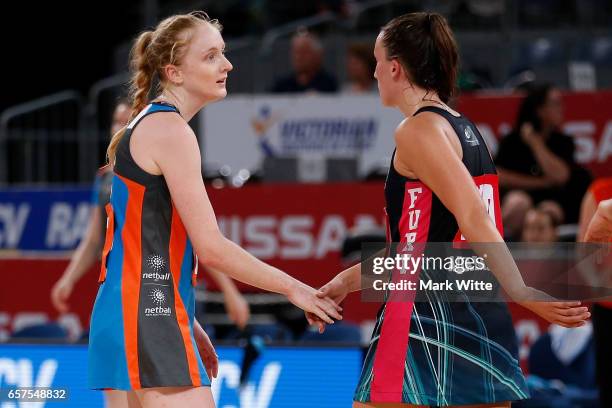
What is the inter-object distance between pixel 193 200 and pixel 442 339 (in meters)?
0.85

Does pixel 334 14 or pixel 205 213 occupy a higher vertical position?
pixel 334 14

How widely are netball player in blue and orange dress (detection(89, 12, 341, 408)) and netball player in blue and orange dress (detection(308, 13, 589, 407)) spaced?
0.30 m

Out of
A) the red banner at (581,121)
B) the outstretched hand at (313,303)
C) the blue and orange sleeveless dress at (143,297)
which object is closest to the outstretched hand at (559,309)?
the outstretched hand at (313,303)

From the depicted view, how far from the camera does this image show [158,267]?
134 inches

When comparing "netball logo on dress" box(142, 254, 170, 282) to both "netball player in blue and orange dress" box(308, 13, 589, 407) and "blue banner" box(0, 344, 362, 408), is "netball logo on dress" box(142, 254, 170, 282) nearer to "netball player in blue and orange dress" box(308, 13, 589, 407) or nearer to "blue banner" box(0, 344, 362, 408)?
"netball player in blue and orange dress" box(308, 13, 589, 407)

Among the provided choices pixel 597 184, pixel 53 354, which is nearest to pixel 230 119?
pixel 53 354

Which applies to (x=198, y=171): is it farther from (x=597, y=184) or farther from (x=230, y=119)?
(x=230, y=119)

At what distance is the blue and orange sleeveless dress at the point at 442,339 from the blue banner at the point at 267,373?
2.45 metres

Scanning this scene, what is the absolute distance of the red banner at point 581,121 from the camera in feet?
31.4

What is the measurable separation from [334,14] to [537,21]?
2362mm

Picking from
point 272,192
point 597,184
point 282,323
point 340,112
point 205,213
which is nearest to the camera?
point 205,213

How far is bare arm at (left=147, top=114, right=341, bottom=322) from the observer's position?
11.0 feet

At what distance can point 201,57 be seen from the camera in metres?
3.55

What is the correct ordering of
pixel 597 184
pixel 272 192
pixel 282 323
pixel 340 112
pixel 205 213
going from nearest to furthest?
pixel 205 213 < pixel 597 184 < pixel 282 323 < pixel 272 192 < pixel 340 112
